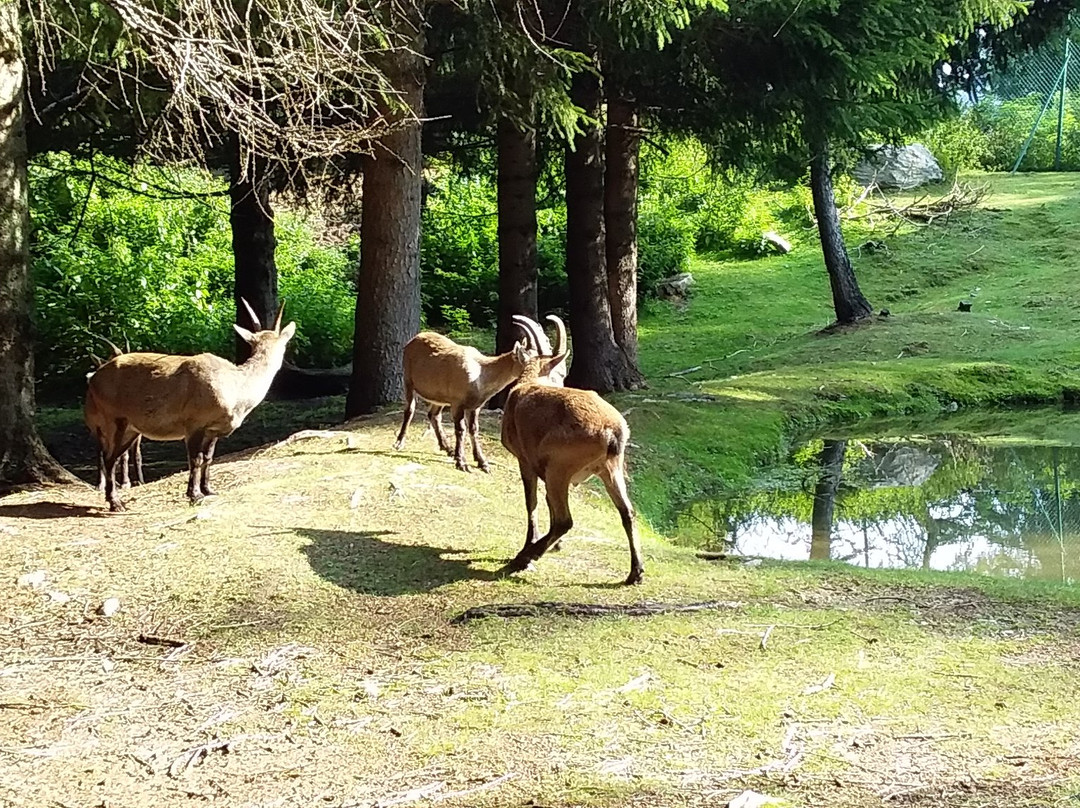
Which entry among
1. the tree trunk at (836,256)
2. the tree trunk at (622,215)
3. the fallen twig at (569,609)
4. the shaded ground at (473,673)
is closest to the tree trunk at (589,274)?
the tree trunk at (622,215)

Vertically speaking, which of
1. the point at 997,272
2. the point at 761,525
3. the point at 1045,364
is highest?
the point at 997,272

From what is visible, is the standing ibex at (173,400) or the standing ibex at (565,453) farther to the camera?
the standing ibex at (173,400)

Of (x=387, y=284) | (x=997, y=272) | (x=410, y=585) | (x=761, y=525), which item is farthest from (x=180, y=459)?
(x=997, y=272)

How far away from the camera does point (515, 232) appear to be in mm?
13258

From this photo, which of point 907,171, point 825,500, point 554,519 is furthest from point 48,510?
point 907,171

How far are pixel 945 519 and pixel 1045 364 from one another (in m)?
7.29

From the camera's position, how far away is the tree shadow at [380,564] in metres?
6.50

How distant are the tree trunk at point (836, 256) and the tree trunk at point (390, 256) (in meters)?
9.67

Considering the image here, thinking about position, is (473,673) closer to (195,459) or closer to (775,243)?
(195,459)

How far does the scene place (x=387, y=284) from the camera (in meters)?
11.7

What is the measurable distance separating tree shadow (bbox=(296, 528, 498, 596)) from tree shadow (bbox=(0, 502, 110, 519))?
1.55 metres

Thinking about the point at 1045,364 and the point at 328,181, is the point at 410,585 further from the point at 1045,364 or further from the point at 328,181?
the point at 1045,364

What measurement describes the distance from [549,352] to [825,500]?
13.2ft

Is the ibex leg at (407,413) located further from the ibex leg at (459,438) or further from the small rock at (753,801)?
the small rock at (753,801)
